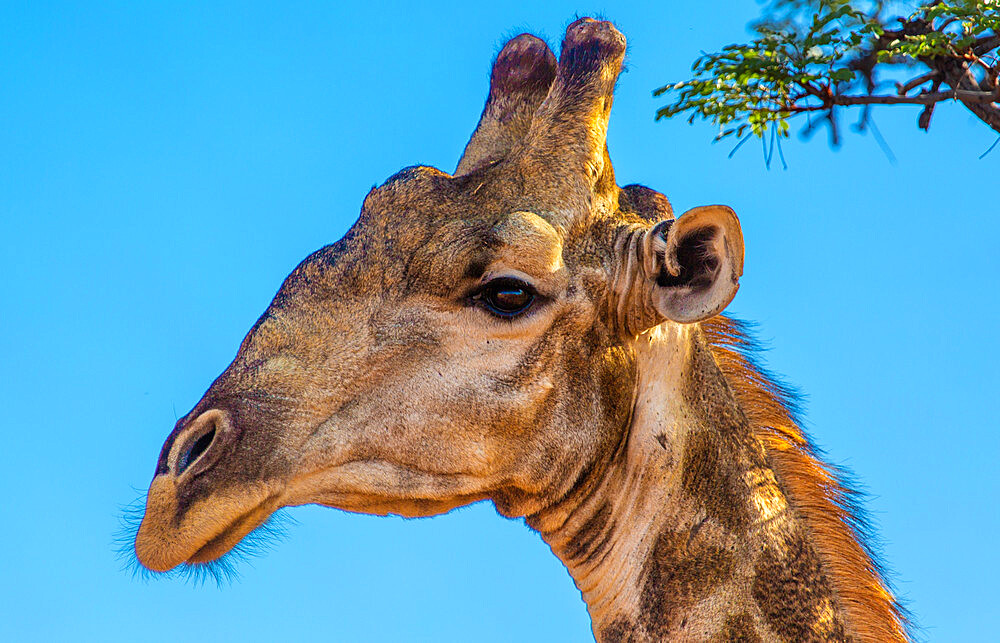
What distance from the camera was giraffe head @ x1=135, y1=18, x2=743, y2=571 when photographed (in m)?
5.64

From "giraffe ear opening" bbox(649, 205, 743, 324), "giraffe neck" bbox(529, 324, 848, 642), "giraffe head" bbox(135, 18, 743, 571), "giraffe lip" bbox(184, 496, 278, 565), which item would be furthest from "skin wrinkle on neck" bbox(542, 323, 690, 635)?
"giraffe lip" bbox(184, 496, 278, 565)

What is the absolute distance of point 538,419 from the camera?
19.1ft

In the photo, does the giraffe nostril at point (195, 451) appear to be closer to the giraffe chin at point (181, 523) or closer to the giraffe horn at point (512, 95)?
the giraffe chin at point (181, 523)

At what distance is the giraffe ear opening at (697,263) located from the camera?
5.70m

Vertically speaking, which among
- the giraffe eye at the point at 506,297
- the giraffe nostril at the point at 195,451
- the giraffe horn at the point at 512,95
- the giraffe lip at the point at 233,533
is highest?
the giraffe horn at the point at 512,95

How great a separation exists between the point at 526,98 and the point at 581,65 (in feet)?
3.07

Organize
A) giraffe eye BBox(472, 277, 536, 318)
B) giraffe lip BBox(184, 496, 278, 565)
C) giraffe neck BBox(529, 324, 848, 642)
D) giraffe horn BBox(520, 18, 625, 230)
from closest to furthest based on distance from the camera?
giraffe lip BBox(184, 496, 278, 565), giraffe neck BBox(529, 324, 848, 642), giraffe eye BBox(472, 277, 536, 318), giraffe horn BBox(520, 18, 625, 230)

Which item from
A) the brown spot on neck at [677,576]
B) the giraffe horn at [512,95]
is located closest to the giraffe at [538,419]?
the brown spot on neck at [677,576]

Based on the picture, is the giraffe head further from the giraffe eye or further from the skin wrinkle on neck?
the skin wrinkle on neck

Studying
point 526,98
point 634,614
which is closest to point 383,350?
point 634,614

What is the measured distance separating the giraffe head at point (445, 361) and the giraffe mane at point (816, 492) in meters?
1.10

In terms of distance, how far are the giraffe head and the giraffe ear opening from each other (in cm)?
1

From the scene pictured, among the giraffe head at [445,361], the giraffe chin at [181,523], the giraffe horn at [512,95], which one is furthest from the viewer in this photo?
the giraffe horn at [512,95]

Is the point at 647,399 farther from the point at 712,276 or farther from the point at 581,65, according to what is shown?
the point at 581,65
